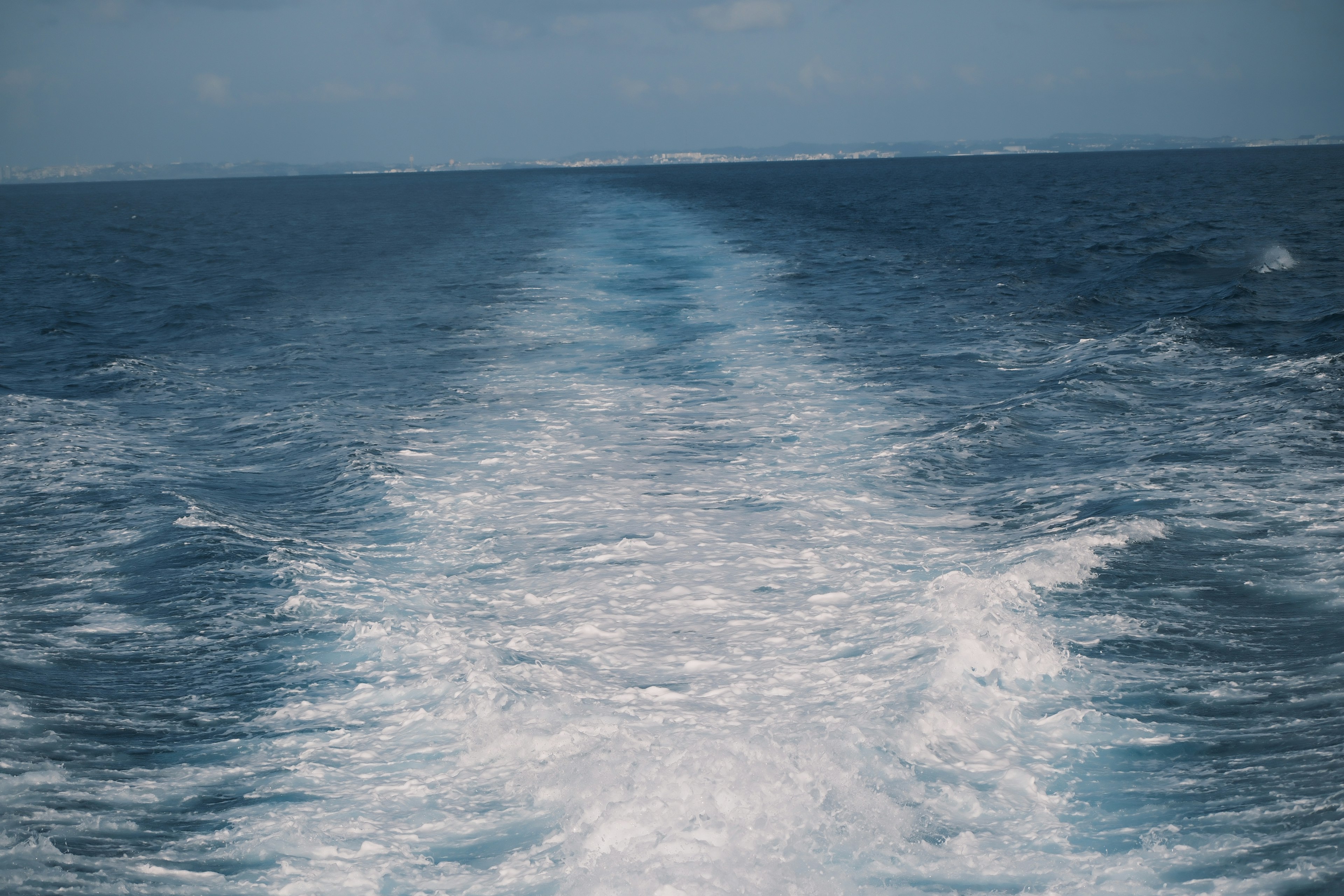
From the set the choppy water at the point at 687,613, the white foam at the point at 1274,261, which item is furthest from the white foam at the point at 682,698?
the white foam at the point at 1274,261

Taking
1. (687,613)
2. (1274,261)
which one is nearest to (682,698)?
(687,613)

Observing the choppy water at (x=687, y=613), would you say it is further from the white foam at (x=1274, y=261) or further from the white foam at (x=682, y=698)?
the white foam at (x=1274, y=261)

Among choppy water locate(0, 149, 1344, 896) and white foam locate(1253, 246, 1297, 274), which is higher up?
white foam locate(1253, 246, 1297, 274)

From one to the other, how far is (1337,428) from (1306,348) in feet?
16.9

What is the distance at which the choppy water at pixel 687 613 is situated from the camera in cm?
466

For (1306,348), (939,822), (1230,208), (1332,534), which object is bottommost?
(939,822)

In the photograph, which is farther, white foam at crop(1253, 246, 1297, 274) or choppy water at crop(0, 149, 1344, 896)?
white foam at crop(1253, 246, 1297, 274)

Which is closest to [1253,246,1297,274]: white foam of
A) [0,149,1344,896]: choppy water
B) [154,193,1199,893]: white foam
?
[0,149,1344,896]: choppy water

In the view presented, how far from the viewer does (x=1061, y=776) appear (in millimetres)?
5066

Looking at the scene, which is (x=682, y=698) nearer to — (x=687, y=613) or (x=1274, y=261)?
(x=687, y=613)

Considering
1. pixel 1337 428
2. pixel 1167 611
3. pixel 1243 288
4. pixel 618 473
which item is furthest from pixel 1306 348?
pixel 618 473

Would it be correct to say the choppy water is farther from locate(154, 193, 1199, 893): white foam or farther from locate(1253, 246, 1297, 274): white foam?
locate(1253, 246, 1297, 274): white foam

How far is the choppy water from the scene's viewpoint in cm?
466

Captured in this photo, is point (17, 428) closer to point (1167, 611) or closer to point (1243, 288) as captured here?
point (1167, 611)
